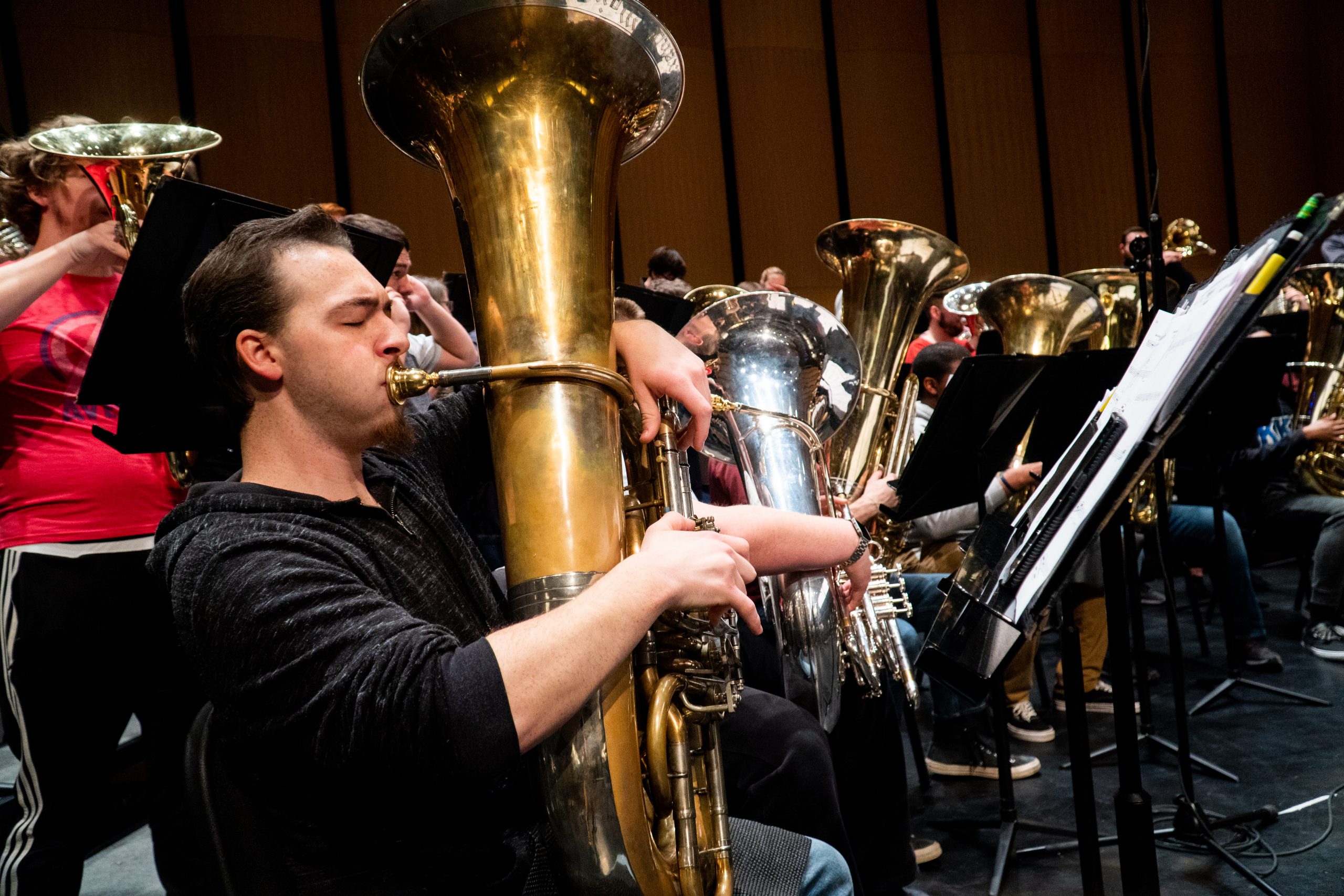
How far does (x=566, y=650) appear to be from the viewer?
0.99 metres

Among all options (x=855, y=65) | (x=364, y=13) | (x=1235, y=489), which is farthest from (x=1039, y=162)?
(x=364, y=13)

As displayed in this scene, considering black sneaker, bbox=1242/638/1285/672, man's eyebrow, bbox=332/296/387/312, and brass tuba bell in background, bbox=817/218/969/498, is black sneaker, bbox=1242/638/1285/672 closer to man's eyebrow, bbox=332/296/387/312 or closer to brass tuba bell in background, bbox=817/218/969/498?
brass tuba bell in background, bbox=817/218/969/498

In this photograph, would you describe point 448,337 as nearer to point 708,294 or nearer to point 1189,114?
point 708,294

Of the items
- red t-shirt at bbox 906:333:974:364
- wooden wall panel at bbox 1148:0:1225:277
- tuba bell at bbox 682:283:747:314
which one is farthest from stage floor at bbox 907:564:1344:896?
wooden wall panel at bbox 1148:0:1225:277

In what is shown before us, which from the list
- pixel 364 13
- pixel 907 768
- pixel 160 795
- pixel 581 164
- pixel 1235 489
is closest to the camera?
pixel 581 164

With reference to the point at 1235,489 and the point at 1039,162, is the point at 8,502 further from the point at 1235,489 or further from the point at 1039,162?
the point at 1039,162

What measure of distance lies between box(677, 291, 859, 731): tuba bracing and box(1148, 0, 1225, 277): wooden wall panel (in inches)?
286

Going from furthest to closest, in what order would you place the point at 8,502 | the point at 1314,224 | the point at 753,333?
the point at 753,333, the point at 8,502, the point at 1314,224

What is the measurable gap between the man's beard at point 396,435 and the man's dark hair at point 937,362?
2.84 metres

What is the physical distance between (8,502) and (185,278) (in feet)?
2.35

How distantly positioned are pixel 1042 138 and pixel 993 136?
18.7 inches

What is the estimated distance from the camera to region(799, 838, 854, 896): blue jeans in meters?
1.36

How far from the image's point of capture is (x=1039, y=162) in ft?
26.9

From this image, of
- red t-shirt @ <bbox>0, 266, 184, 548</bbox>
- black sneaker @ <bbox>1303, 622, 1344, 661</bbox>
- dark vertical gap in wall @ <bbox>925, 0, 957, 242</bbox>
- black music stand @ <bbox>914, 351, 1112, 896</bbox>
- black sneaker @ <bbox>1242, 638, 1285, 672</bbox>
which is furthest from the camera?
dark vertical gap in wall @ <bbox>925, 0, 957, 242</bbox>
